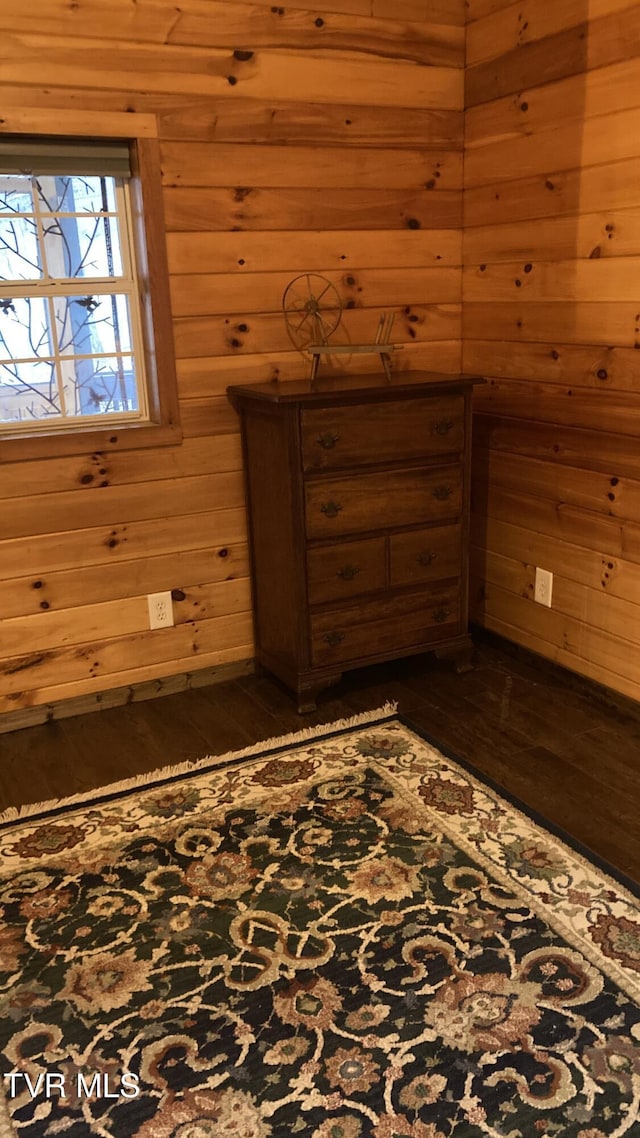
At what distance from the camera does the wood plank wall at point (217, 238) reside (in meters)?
2.75

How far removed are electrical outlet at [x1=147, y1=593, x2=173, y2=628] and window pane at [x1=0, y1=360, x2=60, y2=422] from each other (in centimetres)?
70

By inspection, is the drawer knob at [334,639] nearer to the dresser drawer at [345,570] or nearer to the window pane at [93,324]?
the dresser drawer at [345,570]

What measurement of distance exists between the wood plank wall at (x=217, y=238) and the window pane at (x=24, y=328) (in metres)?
0.37

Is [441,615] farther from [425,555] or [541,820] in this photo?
[541,820]

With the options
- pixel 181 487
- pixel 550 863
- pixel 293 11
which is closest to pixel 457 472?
pixel 181 487

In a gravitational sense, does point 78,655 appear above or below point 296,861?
Result: above

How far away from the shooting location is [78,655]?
119 inches

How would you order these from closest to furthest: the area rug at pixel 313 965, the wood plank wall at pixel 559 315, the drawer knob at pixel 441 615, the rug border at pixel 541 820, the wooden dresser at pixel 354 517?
the area rug at pixel 313 965, the rug border at pixel 541 820, the wood plank wall at pixel 559 315, the wooden dresser at pixel 354 517, the drawer knob at pixel 441 615

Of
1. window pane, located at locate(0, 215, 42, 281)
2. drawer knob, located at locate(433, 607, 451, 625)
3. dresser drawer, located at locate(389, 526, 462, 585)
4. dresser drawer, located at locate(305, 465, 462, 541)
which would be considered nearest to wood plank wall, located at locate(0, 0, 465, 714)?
window pane, located at locate(0, 215, 42, 281)

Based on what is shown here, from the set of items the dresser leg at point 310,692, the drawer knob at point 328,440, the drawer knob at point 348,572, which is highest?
the drawer knob at point 328,440

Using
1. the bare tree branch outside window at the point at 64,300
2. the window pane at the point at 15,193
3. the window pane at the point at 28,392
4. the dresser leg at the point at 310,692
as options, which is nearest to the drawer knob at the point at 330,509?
the dresser leg at the point at 310,692

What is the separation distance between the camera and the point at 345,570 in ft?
9.61

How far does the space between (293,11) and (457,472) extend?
5.23 ft

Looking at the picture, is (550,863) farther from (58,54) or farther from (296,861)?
(58,54)
